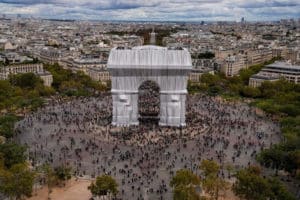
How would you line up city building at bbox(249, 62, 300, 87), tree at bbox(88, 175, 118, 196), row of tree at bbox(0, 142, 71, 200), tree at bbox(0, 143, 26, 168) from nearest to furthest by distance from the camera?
1. row of tree at bbox(0, 142, 71, 200)
2. tree at bbox(88, 175, 118, 196)
3. tree at bbox(0, 143, 26, 168)
4. city building at bbox(249, 62, 300, 87)

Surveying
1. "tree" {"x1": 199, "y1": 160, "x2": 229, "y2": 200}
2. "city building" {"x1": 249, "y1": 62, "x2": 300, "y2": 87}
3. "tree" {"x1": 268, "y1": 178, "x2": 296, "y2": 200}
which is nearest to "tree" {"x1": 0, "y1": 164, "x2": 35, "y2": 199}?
"tree" {"x1": 199, "y1": 160, "x2": 229, "y2": 200}

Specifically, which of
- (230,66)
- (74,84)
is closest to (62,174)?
(74,84)

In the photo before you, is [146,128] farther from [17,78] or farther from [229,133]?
[17,78]

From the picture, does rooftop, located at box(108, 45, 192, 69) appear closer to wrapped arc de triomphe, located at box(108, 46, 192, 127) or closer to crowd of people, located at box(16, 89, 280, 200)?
wrapped arc de triomphe, located at box(108, 46, 192, 127)

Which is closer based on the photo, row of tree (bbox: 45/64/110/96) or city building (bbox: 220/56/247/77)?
row of tree (bbox: 45/64/110/96)

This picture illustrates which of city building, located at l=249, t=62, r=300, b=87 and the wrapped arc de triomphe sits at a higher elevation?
the wrapped arc de triomphe

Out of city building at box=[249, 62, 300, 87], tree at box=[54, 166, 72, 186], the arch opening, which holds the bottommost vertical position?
the arch opening

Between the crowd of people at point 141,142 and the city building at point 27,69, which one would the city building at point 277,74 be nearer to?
the crowd of people at point 141,142
